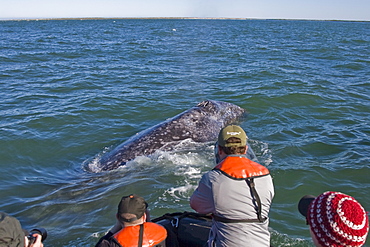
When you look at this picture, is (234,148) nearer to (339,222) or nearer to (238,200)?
(238,200)

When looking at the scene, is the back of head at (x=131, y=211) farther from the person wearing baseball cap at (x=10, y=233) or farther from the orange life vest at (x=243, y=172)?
the person wearing baseball cap at (x=10, y=233)

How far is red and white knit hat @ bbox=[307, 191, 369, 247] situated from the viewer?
2205mm

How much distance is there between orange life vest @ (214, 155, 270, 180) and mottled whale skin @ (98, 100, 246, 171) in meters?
4.68

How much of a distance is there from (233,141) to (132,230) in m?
1.30

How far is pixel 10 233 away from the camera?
2520 mm

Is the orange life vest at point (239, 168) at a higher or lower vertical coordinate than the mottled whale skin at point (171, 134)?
higher

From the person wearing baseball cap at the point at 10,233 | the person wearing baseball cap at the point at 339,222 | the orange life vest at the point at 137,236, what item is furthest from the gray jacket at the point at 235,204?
the person wearing baseball cap at the point at 10,233

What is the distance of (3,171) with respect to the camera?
7941mm

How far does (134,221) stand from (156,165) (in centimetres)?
425

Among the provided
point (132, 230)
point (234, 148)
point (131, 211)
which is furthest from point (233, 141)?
point (132, 230)

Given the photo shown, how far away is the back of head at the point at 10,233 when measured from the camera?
97.3 inches

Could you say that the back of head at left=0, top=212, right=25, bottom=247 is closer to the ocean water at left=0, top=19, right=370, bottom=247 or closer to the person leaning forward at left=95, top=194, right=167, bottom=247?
the person leaning forward at left=95, top=194, right=167, bottom=247

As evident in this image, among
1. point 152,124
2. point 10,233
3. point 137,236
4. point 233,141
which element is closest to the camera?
point 10,233

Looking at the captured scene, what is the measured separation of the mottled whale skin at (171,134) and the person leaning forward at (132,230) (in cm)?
426
